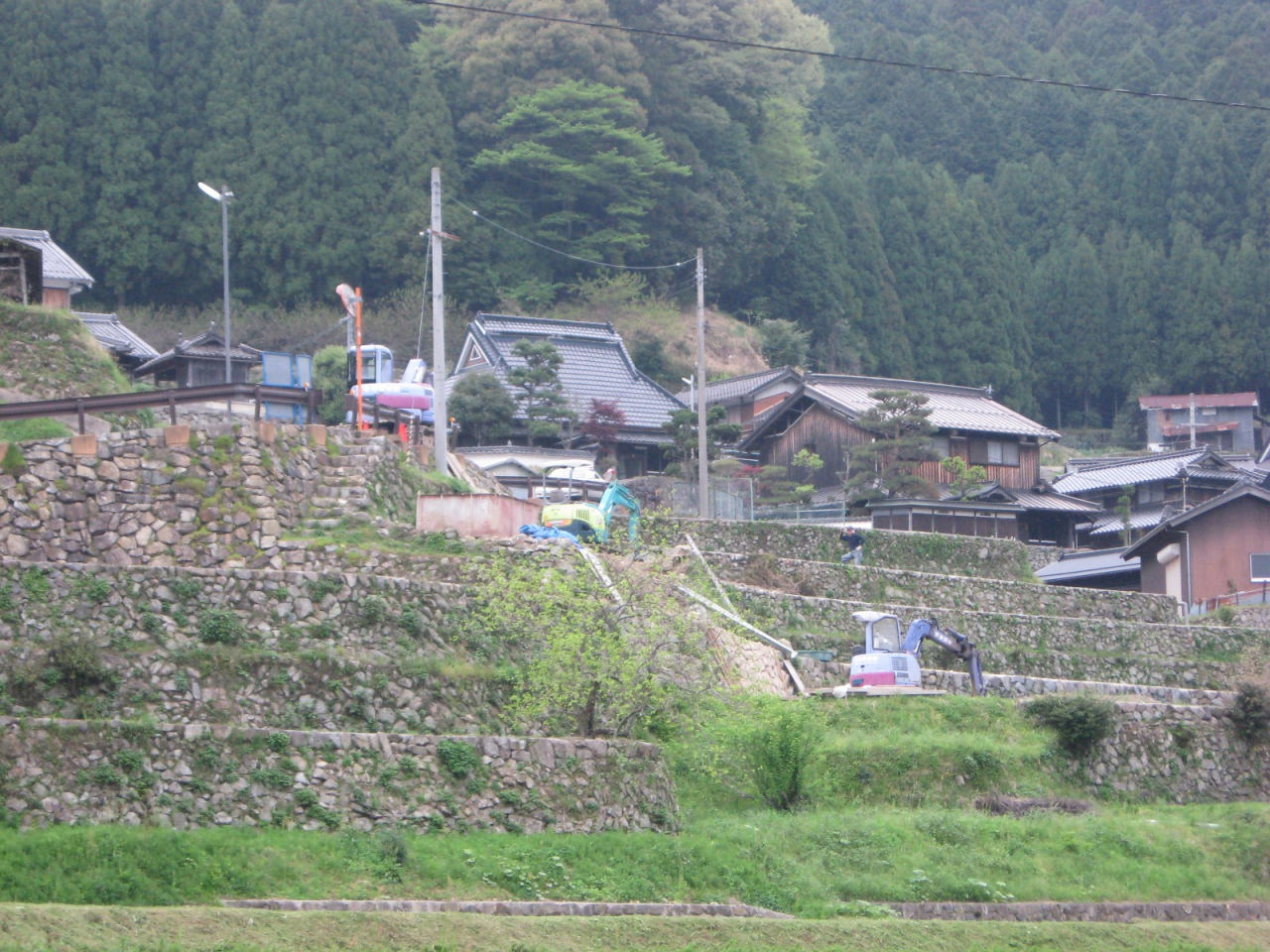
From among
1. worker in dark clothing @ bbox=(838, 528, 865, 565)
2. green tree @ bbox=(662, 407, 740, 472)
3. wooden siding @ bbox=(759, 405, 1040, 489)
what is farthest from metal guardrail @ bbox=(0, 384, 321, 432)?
wooden siding @ bbox=(759, 405, 1040, 489)

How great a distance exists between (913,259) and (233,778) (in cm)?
5623

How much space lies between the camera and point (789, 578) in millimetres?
29188

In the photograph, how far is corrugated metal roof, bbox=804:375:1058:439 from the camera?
1754 inches

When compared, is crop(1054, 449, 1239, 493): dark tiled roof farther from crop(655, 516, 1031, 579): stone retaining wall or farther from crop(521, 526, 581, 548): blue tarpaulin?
crop(521, 526, 581, 548): blue tarpaulin

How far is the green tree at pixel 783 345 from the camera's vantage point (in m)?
56.1

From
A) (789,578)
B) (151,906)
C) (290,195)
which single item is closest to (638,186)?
(290,195)

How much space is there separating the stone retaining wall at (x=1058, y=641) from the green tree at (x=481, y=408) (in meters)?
14.7

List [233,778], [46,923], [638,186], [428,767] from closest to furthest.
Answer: [46,923], [233,778], [428,767], [638,186]

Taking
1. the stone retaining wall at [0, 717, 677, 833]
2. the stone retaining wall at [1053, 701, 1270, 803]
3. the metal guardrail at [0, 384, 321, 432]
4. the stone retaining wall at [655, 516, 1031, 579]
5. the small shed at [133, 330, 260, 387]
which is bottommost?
the stone retaining wall at [1053, 701, 1270, 803]

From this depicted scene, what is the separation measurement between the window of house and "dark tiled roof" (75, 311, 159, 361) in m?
23.2

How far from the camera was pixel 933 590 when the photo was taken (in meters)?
30.6

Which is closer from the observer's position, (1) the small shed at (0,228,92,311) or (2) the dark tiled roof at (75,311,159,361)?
(1) the small shed at (0,228,92,311)

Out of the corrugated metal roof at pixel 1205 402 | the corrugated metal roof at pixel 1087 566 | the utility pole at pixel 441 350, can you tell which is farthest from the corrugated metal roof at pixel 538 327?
the corrugated metal roof at pixel 1205 402

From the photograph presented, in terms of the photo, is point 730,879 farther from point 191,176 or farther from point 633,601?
point 191,176
